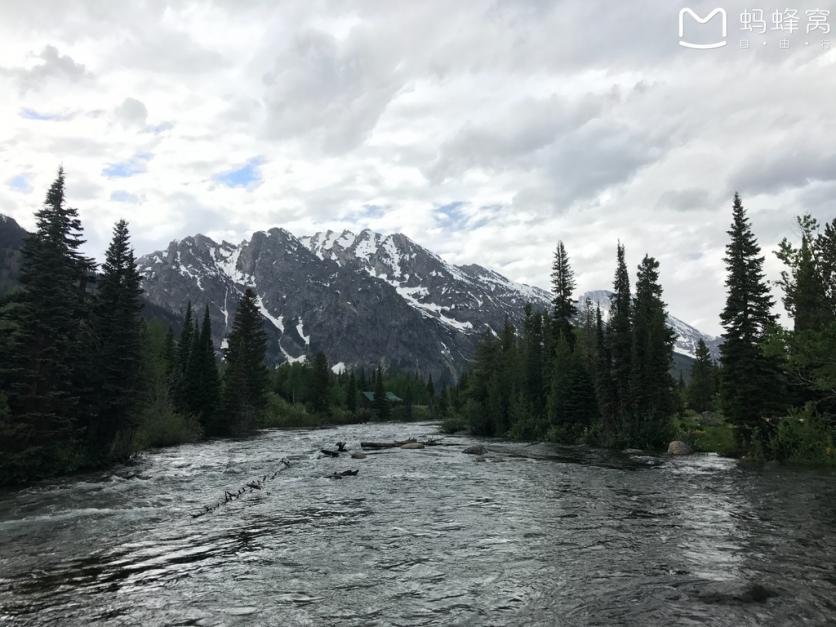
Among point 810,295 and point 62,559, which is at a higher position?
point 810,295

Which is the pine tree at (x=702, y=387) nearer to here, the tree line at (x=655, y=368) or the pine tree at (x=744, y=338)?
the tree line at (x=655, y=368)

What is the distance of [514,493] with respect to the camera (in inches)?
1001

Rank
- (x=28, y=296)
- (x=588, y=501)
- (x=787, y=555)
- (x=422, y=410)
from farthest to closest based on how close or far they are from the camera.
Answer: (x=422, y=410)
(x=28, y=296)
(x=588, y=501)
(x=787, y=555)

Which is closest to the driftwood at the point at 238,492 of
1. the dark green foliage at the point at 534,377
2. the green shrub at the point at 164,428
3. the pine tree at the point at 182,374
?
the green shrub at the point at 164,428

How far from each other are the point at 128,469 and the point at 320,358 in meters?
95.3

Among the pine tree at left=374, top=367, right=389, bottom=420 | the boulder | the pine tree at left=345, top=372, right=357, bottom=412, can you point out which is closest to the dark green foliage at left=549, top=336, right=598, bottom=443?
the boulder

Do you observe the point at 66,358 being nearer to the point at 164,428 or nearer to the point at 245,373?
the point at 164,428

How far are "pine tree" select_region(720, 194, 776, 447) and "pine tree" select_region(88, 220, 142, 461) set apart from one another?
46.6 m

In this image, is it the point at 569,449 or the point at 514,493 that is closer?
the point at 514,493

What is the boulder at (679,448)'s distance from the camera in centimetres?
4575

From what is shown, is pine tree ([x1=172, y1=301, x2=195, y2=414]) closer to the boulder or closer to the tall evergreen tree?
the tall evergreen tree

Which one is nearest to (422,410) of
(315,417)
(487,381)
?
(315,417)

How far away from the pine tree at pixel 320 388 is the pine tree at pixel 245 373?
38842 mm

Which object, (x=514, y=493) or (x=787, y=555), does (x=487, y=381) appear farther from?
(x=787, y=555)
